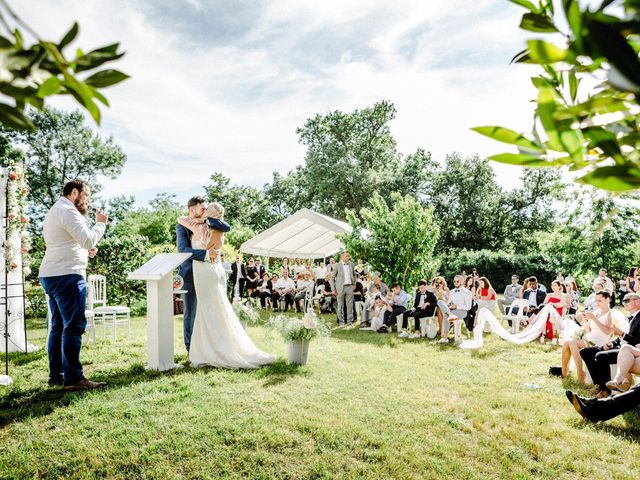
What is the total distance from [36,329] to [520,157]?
11123 mm

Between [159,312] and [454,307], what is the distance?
640 centimetres

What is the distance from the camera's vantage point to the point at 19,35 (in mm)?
621

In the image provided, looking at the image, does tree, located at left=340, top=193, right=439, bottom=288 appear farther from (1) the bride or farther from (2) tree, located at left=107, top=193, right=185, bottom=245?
(2) tree, located at left=107, top=193, right=185, bottom=245

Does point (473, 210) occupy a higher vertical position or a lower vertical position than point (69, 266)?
higher

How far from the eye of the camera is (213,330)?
5.59 metres

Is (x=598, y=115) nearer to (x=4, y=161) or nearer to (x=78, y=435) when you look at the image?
(x=78, y=435)

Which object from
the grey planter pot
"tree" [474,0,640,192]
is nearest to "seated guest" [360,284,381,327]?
the grey planter pot

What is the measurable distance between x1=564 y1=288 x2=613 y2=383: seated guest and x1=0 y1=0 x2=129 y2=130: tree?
6317mm

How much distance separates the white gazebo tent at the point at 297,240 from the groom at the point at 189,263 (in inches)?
324

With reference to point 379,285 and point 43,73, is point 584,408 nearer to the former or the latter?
point 43,73

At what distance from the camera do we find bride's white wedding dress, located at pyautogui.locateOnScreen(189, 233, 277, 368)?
18.3 ft

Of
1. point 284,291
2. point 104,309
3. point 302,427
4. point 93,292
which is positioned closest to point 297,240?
point 284,291

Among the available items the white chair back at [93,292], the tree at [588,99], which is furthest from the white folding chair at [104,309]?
the tree at [588,99]

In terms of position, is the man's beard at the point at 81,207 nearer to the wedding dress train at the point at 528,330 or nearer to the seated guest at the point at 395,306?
the wedding dress train at the point at 528,330
